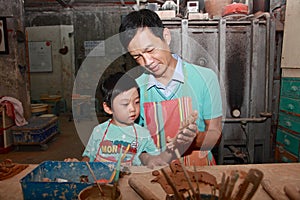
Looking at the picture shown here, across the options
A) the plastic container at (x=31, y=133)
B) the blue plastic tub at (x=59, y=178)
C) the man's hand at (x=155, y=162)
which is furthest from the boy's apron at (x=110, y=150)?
the plastic container at (x=31, y=133)

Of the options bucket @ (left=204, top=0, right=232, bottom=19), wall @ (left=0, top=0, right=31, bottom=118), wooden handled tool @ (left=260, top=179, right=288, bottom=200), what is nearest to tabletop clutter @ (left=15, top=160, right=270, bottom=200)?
wooden handled tool @ (left=260, top=179, right=288, bottom=200)

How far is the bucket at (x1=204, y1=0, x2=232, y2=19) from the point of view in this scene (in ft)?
11.2

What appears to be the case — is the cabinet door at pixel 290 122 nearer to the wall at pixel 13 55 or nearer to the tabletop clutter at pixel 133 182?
the tabletop clutter at pixel 133 182

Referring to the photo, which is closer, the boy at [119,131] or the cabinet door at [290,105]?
the boy at [119,131]

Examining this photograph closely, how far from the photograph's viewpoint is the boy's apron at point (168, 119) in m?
2.01

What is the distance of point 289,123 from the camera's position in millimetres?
3240

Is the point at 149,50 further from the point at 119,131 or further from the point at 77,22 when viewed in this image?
the point at 77,22

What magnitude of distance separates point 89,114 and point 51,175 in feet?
17.0

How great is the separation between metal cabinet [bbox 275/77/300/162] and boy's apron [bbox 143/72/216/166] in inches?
65.5

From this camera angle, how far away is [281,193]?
1.20 metres

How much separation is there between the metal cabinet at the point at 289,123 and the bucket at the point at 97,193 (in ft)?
8.96

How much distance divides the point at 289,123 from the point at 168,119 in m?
2.01

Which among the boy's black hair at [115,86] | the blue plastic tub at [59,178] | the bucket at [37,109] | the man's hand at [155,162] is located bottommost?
the bucket at [37,109]

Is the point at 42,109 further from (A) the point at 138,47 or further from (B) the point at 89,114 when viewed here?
(A) the point at 138,47
